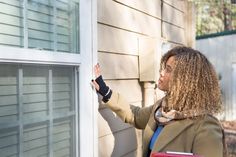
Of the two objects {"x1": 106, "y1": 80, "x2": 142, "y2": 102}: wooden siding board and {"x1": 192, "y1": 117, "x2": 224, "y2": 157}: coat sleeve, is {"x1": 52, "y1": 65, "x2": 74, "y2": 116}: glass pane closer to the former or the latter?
{"x1": 106, "y1": 80, "x2": 142, "y2": 102}: wooden siding board

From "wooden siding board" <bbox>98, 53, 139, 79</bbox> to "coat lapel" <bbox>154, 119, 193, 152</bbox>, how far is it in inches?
25.8

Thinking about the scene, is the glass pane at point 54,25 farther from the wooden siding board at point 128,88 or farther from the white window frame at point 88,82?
the wooden siding board at point 128,88

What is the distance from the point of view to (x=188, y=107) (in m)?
2.17

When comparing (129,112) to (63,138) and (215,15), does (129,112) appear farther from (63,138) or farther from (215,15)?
(215,15)

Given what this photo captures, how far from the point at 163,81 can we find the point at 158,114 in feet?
0.59

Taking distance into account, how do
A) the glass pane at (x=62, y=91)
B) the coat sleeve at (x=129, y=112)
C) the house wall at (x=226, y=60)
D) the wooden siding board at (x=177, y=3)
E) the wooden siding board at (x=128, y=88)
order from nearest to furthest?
the glass pane at (x=62, y=91) < the coat sleeve at (x=129, y=112) < the wooden siding board at (x=128, y=88) < the wooden siding board at (x=177, y=3) < the house wall at (x=226, y=60)

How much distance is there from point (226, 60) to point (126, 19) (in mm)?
11071

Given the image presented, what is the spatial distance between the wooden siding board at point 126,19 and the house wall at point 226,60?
33.1ft

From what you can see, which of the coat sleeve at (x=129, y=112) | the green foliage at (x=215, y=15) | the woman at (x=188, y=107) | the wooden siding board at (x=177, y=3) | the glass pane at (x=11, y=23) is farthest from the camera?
the green foliage at (x=215, y=15)

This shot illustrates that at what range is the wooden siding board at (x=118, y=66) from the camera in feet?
8.96

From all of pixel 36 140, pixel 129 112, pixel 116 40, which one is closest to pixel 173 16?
pixel 116 40

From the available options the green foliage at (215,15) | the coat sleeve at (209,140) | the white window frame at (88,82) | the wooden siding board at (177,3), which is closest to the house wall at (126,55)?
the white window frame at (88,82)

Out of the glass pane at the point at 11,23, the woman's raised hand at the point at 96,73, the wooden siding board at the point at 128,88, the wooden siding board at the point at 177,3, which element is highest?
the wooden siding board at the point at 177,3

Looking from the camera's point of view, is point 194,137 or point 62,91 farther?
point 62,91
